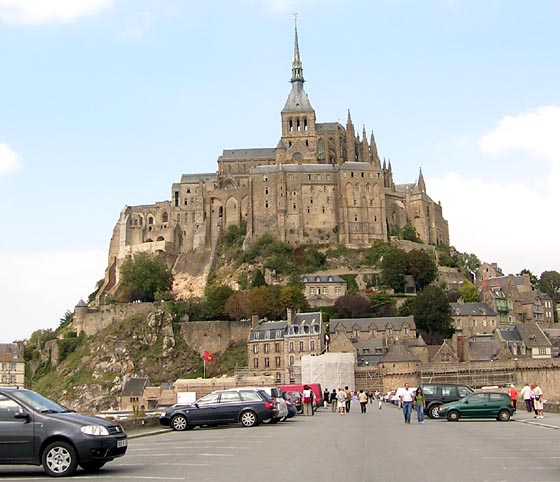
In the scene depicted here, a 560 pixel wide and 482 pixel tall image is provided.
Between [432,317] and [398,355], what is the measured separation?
36.7ft

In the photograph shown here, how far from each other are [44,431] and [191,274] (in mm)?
105424

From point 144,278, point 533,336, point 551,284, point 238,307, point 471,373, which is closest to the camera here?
point 471,373

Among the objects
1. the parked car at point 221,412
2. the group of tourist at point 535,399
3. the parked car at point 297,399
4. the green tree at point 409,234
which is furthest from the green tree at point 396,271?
the parked car at point 221,412

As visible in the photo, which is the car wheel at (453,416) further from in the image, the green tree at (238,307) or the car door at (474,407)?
the green tree at (238,307)

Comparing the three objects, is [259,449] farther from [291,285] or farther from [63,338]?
[63,338]

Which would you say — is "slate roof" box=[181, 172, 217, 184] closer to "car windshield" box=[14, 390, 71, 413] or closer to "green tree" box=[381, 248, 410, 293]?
"green tree" box=[381, 248, 410, 293]

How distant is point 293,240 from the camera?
11669 cm

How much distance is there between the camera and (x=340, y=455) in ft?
58.7

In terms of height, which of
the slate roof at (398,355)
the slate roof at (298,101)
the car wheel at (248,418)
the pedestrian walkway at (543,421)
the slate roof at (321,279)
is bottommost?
the pedestrian walkway at (543,421)

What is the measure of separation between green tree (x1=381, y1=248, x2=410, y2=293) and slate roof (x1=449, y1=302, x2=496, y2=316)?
9524 mm

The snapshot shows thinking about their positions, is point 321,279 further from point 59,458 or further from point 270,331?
point 59,458

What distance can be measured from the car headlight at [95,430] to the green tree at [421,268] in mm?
90298

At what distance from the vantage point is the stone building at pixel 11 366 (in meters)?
98.1

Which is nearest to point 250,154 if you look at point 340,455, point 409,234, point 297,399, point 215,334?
point 409,234
